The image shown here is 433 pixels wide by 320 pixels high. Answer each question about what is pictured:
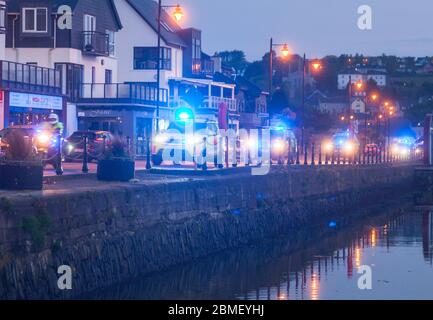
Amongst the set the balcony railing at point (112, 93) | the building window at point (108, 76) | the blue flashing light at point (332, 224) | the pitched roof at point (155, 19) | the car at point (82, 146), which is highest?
the pitched roof at point (155, 19)

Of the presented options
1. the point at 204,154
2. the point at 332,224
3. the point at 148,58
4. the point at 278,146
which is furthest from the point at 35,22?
the point at 204,154

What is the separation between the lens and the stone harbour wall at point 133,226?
23.7 m

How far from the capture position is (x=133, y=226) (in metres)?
29.7

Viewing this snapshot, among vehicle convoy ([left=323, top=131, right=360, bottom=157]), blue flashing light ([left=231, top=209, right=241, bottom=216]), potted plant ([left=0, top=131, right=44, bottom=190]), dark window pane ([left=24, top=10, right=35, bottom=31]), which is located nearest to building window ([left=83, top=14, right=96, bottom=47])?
dark window pane ([left=24, top=10, right=35, bottom=31])

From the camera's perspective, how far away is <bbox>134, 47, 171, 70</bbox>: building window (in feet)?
296

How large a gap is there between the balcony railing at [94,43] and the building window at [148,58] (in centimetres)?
1149

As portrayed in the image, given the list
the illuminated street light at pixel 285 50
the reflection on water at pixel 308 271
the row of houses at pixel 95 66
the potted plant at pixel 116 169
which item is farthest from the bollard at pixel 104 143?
the illuminated street light at pixel 285 50

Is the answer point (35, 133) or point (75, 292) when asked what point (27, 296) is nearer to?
point (75, 292)

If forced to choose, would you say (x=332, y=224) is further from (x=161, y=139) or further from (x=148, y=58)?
(x=148, y=58)

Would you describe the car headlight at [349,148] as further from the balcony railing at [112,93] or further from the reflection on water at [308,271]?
the reflection on water at [308,271]

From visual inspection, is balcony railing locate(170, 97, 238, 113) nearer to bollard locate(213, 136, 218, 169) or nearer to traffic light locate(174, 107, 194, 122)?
bollard locate(213, 136, 218, 169)

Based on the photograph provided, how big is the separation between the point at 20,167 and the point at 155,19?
213 feet

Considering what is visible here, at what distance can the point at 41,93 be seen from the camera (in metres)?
66.2

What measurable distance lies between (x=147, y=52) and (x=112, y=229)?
63290 mm
